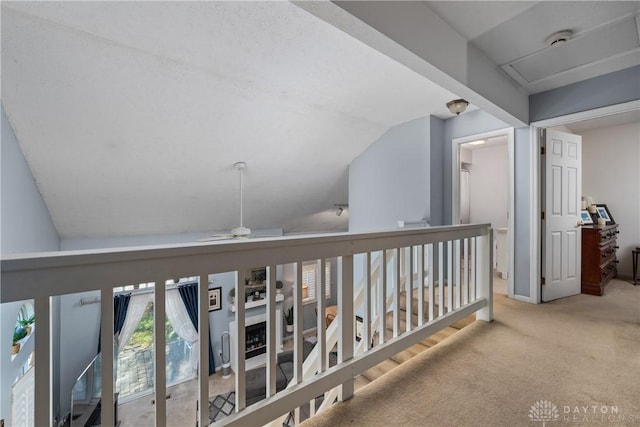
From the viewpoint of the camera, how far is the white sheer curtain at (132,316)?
5566mm

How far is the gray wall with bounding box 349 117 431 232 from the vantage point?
3996 mm

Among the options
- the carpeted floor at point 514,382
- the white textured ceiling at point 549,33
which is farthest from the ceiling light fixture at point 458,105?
the carpeted floor at point 514,382

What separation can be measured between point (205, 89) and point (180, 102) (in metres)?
0.32

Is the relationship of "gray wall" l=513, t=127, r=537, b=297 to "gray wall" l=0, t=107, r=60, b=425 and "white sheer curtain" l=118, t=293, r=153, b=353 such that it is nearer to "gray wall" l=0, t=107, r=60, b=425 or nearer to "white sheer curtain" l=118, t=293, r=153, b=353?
"gray wall" l=0, t=107, r=60, b=425

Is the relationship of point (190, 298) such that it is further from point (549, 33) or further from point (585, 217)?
point (585, 217)

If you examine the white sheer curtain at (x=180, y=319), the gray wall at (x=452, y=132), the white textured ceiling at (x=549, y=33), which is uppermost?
the white textured ceiling at (x=549, y=33)

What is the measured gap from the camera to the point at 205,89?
114 inches

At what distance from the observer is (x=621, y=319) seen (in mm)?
2652

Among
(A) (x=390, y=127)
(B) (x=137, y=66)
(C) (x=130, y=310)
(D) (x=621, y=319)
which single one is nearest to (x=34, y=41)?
(B) (x=137, y=66)

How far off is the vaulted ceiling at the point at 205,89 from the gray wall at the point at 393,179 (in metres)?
0.23

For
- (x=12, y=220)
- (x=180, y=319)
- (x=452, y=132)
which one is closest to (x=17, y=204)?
(x=12, y=220)

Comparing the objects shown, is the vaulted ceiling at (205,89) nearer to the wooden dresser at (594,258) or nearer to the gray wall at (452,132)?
the gray wall at (452,132)

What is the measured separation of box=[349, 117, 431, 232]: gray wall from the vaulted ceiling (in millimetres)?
227

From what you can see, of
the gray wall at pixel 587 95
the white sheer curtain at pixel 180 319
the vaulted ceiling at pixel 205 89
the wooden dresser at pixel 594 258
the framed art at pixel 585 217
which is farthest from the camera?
the white sheer curtain at pixel 180 319
